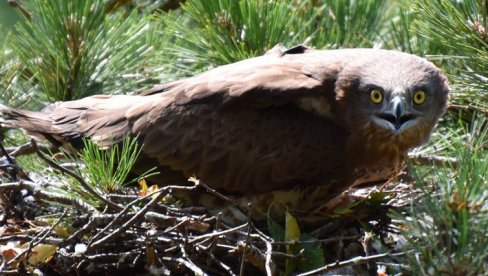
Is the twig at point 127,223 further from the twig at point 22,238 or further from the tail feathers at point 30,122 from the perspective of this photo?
the tail feathers at point 30,122

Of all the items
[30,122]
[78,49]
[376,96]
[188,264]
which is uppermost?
[78,49]

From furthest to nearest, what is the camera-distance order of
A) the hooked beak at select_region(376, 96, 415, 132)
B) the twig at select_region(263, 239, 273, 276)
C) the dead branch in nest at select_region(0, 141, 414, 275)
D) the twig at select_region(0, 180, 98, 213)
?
the hooked beak at select_region(376, 96, 415, 132) < the twig at select_region(0, 180, 98, 213) < the dead branch in nest at select_region(0, 141, 414, 275) < the twig at select_region(263, 239, 273, 276)

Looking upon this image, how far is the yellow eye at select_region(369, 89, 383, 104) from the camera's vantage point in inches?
221

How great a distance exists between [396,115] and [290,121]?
58 cm

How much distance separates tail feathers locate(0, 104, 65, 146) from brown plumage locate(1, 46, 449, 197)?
0.35 meters

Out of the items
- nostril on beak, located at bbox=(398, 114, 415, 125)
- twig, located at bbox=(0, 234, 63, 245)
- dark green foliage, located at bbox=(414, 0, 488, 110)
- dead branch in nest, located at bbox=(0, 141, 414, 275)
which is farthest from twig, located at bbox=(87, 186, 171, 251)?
dark green foliage, located at bbox=(414, 0, 488, 110)

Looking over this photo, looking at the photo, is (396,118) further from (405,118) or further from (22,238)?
(22,238)

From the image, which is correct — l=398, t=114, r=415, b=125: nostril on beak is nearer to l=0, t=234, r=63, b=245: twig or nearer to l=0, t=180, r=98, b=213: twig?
l=0, t=180, r=98, b=213: twig

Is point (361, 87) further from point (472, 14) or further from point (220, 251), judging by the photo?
point (220, 251)

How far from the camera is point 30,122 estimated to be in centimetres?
→ 607

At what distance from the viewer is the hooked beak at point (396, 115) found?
17.8ft

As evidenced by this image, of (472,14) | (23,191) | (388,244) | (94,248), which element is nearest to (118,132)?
(23,191)

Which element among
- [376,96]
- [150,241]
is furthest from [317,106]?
[150,241]

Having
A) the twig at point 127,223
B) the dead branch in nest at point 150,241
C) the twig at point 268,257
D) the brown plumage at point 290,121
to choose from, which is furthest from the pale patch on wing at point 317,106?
the twig at point 127,223
